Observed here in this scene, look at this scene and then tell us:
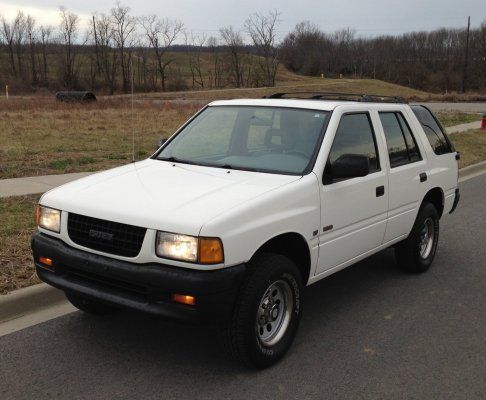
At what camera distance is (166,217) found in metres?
3.27

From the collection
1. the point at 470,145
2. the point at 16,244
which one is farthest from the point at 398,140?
the point at 470,145

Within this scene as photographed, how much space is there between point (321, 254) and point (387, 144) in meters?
1.50

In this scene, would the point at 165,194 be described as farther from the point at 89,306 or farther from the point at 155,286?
the point at 89,306

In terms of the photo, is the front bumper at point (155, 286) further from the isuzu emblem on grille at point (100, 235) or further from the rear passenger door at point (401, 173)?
the rear passenger door at point (401, 173)

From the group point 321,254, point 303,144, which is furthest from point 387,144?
point 321,254

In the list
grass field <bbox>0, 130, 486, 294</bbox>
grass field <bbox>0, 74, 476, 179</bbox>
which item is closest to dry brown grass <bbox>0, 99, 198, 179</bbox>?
grass field <bbox>0, 74, 476, 179</bbox>

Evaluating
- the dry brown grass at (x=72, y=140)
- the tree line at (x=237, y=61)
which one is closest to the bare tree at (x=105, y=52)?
the tree line at (x=237, y=61)

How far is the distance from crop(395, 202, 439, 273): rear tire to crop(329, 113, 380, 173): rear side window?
3.73 feet

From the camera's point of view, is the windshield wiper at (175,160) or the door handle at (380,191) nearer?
the windshield wiper at (175,160)

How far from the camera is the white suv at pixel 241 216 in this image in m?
3.25

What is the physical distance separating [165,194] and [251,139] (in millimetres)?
1264

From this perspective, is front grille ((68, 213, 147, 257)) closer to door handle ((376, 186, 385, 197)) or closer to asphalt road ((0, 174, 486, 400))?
asphalt road ((0, 174, 486, 400))

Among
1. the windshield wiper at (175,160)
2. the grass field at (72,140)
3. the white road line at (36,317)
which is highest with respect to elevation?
the windshield wiper at (175,160)

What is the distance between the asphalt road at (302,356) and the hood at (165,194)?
40.3 inches
